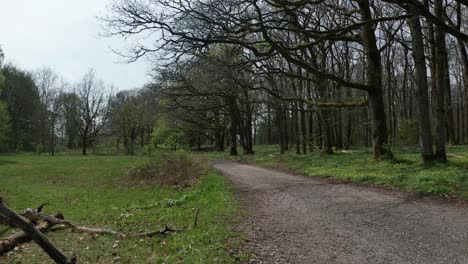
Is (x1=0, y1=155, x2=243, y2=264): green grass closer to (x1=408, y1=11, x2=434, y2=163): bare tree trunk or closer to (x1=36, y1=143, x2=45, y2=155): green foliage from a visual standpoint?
(x1=408, y1=11, x2=434, y2=163): bare tree trunk

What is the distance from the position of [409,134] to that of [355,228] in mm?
27332

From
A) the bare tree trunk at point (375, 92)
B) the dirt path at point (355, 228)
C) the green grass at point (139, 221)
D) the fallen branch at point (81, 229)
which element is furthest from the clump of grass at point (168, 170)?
the fallen branch at point (81, 229)

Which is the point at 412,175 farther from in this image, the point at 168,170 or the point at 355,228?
the point at 168,170

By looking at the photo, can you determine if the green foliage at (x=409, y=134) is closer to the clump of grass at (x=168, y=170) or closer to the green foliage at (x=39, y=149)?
the clump of grass at (x=168, y=170)

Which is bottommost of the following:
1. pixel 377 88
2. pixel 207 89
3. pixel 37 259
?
pixel 37 259

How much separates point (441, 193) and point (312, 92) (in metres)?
21.5

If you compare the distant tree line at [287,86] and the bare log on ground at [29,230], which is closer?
the bare log on ground at [29,230]

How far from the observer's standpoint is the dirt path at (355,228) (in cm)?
652

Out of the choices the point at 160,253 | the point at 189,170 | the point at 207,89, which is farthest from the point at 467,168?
the point at 207,89

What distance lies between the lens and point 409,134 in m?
32.9

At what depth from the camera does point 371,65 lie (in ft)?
63.0

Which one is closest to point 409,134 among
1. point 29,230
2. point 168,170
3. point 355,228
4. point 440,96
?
point 440,96

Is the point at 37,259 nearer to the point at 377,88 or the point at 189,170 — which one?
the point at 189,170

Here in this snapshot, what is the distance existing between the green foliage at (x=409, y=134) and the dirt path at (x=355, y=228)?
2243 cm
